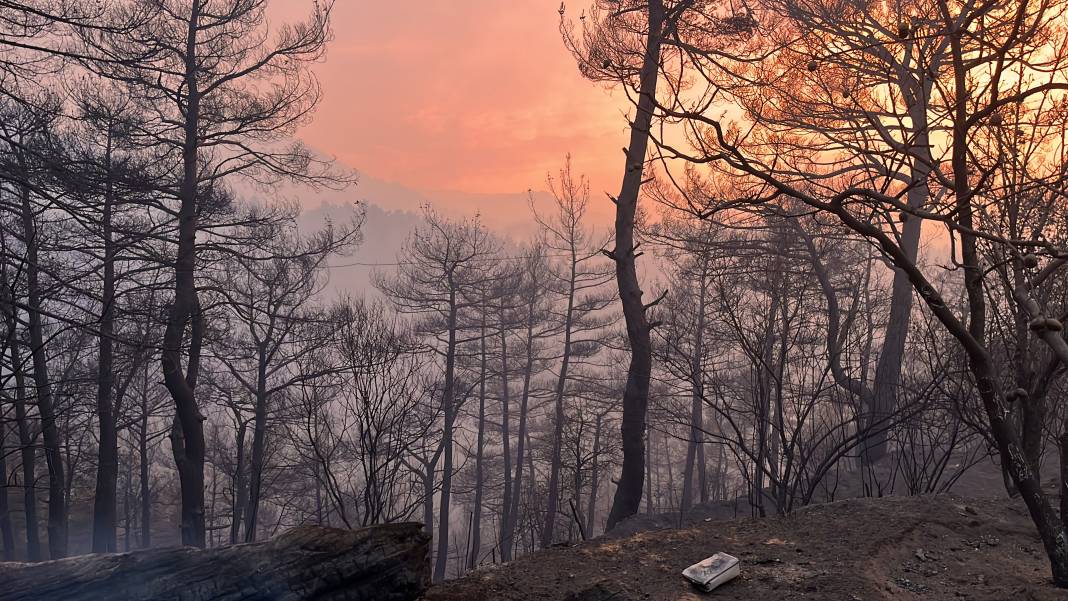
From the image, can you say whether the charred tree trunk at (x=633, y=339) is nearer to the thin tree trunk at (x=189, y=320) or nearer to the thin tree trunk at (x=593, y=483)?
the thin tree trunk at (x=593, y=483)

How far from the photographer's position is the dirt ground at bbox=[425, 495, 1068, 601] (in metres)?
3.00

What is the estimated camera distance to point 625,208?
7922mm

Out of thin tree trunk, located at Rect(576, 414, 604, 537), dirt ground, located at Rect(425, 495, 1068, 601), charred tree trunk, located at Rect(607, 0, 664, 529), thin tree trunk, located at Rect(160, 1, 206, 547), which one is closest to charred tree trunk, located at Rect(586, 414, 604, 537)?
thin tree trunk, located at Rect(576, 414, 604, 537)

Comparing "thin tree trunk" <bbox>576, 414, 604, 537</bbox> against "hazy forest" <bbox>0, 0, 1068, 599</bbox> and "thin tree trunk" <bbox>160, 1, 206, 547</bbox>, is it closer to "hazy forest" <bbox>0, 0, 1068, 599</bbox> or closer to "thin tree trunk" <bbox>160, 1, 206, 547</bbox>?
"hazy forest" <bbox>0, 0, 1068, 599</bbox>

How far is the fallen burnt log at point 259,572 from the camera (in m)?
2.79

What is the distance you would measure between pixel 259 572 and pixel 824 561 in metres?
2.79

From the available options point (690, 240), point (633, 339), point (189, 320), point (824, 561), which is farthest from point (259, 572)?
point (690, 240)

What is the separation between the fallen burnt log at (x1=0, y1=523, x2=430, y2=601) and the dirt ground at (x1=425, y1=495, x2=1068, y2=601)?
27 centimetres

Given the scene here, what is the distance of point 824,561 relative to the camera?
11.1ft

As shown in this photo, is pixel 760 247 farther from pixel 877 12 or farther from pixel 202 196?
pixel 202 196

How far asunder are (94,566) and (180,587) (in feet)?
1.73

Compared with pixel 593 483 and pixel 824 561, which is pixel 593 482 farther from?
pixel 824 561


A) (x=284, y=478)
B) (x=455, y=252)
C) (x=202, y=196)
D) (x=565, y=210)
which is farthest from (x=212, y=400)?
(x=565, y=210)

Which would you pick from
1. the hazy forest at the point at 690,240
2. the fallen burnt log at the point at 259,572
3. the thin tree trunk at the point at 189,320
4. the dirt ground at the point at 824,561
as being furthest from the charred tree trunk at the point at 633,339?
the thin tree trunk at the point at 189,320
